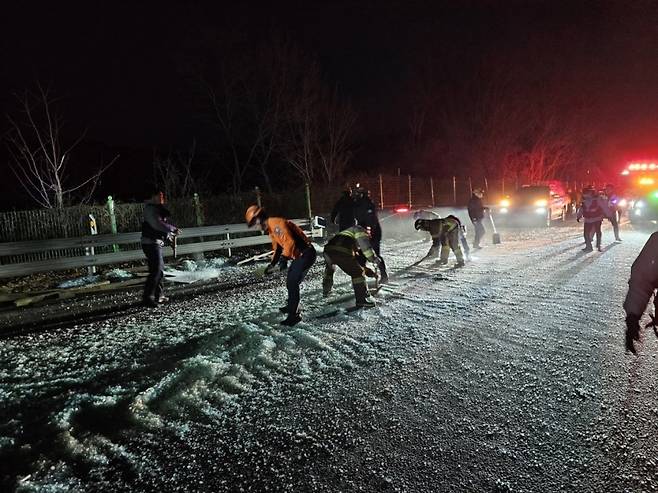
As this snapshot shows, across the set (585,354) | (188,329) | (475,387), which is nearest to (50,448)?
(188,329)

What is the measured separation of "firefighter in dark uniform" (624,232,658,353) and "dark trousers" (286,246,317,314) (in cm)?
380

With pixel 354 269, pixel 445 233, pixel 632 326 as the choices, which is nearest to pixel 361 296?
pixel 354 269

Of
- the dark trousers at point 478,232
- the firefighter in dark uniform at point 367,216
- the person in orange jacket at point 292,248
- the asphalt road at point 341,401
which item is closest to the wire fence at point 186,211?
the dark trousers at point 478,232

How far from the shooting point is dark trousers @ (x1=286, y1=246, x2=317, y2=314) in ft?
20.1

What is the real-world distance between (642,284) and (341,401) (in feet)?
7.79

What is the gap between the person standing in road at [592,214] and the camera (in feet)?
38.2

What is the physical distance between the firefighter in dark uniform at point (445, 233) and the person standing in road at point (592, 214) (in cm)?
364

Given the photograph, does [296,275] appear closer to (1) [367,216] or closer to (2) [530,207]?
(1) [367,216]

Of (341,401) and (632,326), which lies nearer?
(632,326)

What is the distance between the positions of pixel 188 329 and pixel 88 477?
10.8 feet

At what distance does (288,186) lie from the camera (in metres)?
25.3

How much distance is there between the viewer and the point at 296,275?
6145 mm

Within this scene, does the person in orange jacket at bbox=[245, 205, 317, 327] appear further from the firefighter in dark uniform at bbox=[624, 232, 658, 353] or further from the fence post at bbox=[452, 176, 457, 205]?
the fence post at bbox=[452, 176, 457, 205]

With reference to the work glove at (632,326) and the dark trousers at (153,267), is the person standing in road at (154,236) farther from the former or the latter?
the work glove at (632,326)
